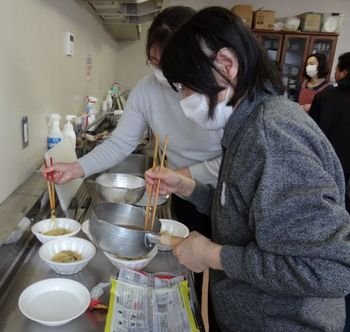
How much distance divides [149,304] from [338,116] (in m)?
2.15

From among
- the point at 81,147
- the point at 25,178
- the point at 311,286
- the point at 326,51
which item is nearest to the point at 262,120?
the point at 311,286

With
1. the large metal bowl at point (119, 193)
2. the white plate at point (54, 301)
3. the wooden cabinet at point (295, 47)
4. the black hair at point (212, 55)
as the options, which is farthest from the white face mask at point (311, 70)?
the white plate at point (54, 301)

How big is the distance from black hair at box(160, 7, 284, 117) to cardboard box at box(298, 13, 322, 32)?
463cm

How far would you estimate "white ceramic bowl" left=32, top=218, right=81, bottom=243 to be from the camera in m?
0.96

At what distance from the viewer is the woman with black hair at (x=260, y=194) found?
588 mm

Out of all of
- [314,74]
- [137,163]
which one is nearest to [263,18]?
[314,74]

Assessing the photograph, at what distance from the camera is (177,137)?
1.42m

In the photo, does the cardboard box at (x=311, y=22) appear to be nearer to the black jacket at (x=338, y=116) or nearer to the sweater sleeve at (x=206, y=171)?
the black jacket at (x=338, y=116)

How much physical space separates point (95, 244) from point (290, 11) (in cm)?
509

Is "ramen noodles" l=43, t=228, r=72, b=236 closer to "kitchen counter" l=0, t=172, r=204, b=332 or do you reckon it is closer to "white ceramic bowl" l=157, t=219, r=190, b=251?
"kitchen counter" l=0, t=172, r=204, b=332

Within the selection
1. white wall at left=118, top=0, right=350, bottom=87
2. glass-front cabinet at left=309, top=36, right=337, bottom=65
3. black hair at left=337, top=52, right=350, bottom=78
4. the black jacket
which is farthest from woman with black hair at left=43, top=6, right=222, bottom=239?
glass-front cabinet at left=309, top=36, right=337, bottom=65

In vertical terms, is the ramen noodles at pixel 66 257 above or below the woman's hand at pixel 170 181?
below

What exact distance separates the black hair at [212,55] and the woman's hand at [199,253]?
11.3 inches

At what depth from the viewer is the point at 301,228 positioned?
59cm
